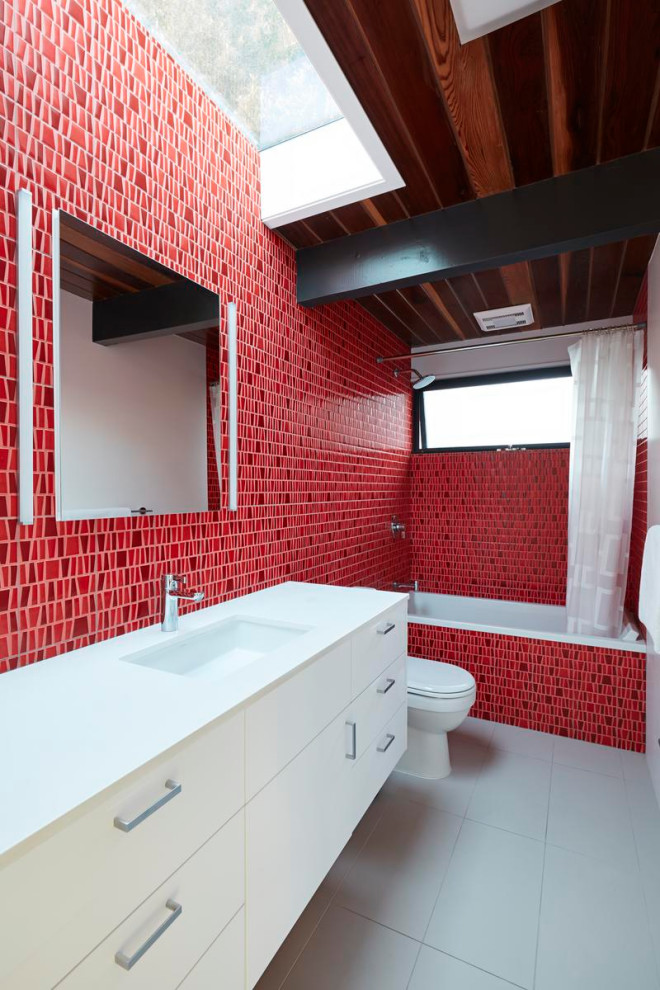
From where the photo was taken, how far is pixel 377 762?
165 centimetres

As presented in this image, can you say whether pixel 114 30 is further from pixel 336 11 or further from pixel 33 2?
pixel 336 11

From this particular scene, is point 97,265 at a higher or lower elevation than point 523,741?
higher

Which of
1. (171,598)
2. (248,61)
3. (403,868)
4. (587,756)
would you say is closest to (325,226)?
(248,61)

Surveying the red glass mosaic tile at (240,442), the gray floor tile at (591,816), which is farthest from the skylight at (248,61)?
the gray floor tile at (591,816)

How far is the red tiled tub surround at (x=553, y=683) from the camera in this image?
2568 mm

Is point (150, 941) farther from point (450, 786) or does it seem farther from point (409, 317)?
point (409, 317)

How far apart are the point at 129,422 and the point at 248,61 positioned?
136 centimetres

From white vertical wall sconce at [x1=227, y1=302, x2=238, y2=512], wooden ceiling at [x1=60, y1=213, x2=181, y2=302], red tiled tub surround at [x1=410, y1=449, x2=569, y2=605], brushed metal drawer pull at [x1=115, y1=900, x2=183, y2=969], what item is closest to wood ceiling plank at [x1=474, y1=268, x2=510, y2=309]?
red tiled tub surround at [x1=410, y1=449, x2=569, y2=605]

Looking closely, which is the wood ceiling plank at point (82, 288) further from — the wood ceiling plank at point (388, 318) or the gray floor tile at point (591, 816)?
the gray floor tile at point (591, 816)

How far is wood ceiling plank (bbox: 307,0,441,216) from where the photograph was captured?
1270 millimetres

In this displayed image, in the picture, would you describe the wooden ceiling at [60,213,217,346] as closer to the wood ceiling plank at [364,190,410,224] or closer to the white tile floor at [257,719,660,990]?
the wood ceiling plank at [364,190,410,224]

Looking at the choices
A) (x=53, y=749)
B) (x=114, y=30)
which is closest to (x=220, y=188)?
(x=114, y=30)

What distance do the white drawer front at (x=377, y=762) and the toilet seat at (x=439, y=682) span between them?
0.33m

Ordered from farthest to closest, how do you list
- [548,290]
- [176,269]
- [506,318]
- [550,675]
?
[506,318] → [548,290] → [550,675] → [176,269]
